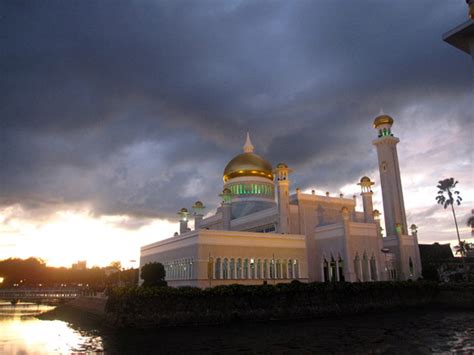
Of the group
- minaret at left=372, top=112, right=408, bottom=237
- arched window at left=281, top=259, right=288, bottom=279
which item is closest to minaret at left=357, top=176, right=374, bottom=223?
minaret at left=372, top=112, right=408, bottom=237

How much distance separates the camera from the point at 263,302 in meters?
30.0

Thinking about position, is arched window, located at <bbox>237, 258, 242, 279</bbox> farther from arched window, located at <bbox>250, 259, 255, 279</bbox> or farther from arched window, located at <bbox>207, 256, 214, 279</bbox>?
arched window, located at <bbox>207, 256, 214, 279</bbox>

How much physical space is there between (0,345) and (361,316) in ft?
80.0

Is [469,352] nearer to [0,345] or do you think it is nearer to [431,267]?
[0,345]

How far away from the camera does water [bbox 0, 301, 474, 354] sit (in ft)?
62.0

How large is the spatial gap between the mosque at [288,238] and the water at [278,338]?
7906 millimetres

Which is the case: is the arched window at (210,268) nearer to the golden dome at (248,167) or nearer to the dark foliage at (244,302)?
the dark foliage at (244,302)

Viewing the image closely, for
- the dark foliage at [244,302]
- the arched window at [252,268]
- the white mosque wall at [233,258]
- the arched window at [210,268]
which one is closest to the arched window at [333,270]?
the white mosque wall at [233,258]

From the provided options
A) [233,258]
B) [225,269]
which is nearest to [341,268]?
[233,258]

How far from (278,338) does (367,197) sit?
2532cm

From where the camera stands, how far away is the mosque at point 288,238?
116ft

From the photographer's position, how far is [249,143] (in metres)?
53.5

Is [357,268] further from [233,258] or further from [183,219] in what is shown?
[183,219]

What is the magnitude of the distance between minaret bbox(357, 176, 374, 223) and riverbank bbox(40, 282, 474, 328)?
8.18 meters
